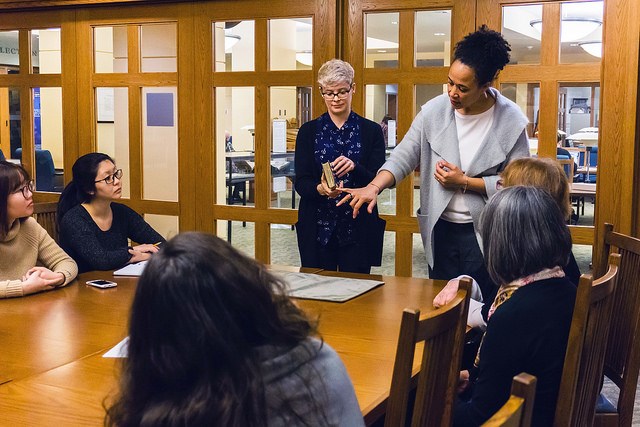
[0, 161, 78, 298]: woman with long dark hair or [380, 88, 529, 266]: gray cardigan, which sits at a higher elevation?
[380, 88, 529, 266]: gray cardigan

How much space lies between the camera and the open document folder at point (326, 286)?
99.4 inches

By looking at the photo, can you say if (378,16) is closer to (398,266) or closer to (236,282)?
(398,266)

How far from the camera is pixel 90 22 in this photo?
4.80 meters

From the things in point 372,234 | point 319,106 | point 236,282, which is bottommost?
point 372,234

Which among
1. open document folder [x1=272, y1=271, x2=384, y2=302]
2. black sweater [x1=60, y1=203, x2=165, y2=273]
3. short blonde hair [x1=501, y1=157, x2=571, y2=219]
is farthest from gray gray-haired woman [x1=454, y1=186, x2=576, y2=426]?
black sweater [x1=60, y1=203, x2=165, y2=273]

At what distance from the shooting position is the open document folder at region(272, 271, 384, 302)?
2.53 meters

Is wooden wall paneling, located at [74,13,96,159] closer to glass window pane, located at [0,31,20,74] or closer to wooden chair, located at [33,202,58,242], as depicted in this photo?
glass window pane, located at [0,31,20,74]

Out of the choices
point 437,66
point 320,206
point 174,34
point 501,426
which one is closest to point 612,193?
point 437,66

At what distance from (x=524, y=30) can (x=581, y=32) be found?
0.26 meters

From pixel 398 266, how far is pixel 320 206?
3.45 ft

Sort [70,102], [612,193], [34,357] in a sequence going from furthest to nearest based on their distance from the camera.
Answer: [70,102] < [612,193] < [34,357]

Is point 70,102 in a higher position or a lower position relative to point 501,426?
higher

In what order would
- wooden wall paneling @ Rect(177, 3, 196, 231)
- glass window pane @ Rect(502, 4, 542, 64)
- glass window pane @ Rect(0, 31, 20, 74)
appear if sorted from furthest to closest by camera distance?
glass window pane @ Rect(0, 31, 20, 74) < wooden wall paneling @ Rect(177, 3, 196, 231) < glass window pane @ Rect(502, 4, 542, 64)

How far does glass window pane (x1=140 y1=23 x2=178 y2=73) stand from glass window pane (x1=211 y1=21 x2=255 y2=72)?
10.1 inches
